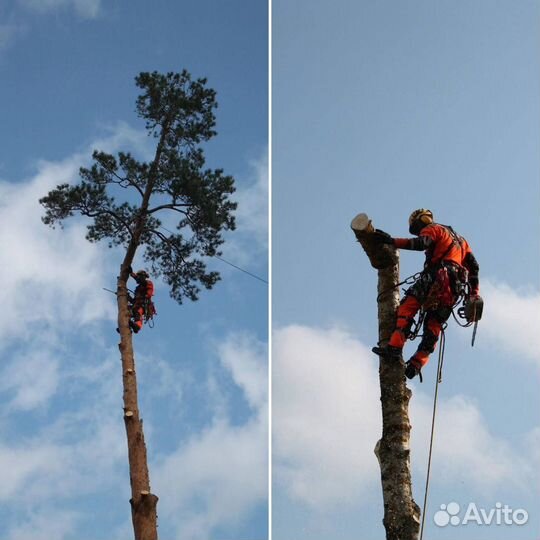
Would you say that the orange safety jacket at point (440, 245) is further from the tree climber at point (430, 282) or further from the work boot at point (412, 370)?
the work boot at point (412, 370)

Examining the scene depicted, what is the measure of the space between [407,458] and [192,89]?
6498 millimetres

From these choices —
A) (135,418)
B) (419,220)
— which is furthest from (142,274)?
(419,220)

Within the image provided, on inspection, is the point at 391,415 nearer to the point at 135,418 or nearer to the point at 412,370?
the point at 412,370

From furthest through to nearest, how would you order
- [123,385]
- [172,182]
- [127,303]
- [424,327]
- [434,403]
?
1. [172,182]
2. [127,303]
3. [123,385]
4. [424,327]
5. [434,403]

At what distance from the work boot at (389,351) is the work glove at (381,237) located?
757 mm

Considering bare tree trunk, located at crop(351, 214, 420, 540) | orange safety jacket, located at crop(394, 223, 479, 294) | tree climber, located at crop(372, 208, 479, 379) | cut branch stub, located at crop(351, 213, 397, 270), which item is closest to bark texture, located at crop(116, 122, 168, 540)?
bare tree trunk, located at crop(351, 214, 420, 540)

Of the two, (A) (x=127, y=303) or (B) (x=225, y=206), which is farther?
(B) (x=225, y=206)

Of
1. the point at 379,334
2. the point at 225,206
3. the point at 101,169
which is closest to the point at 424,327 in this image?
the point at 379,334

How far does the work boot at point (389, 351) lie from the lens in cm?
545

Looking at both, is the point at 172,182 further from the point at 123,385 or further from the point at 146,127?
the point at 123,385

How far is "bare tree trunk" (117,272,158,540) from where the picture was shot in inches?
299

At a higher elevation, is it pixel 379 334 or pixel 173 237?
pixel 173 237

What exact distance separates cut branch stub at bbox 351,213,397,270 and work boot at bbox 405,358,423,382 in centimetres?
73

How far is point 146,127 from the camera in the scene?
10.2 metres
